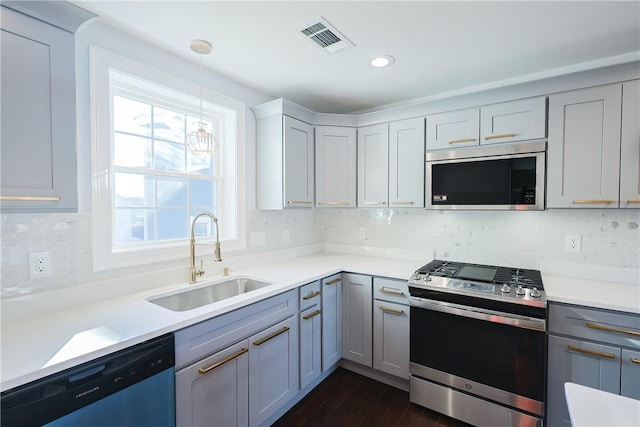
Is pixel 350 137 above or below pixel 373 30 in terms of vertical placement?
below

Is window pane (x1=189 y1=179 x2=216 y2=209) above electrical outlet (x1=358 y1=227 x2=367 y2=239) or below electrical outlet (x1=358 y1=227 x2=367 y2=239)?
above

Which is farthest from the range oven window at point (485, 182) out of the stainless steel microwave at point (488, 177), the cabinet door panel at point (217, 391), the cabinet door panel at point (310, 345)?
the cabinet door panel at point (217, 391)

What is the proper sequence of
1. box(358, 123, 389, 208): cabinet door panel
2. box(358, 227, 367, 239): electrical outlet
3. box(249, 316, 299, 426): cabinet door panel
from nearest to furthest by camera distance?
box(249, 316, 299, 426): cabinet door panel < box(358, 123, 389, 208): cabinet door panel < box(358, 227, 367, 239): electrical outlet

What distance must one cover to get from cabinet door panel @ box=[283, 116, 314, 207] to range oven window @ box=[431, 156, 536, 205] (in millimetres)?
1047

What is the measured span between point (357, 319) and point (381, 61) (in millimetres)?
1953

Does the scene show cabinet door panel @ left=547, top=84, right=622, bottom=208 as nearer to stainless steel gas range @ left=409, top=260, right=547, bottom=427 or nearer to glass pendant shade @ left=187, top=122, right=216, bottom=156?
stainless steel gas range @ left=409, top=260, right=547, bottom=427

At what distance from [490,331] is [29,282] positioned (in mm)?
2506

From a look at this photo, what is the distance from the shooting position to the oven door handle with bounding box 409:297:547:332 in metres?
1.73

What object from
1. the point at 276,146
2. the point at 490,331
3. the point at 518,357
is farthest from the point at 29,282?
the point at 518,357

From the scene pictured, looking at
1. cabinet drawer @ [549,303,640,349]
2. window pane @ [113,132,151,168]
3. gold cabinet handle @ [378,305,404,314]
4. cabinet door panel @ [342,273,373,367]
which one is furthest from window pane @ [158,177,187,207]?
cabinet drawer @ [549,303,640,349]

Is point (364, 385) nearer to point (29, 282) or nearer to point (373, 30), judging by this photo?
point (29, 282)

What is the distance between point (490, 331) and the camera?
1.86 m

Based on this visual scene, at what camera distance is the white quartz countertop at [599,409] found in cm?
78

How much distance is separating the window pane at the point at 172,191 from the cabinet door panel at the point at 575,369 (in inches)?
100
